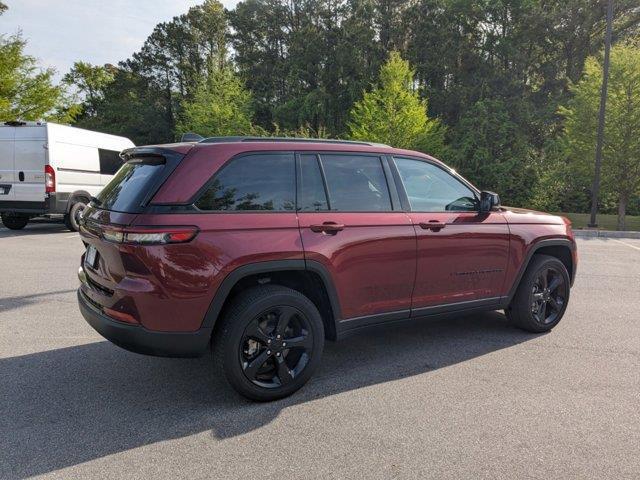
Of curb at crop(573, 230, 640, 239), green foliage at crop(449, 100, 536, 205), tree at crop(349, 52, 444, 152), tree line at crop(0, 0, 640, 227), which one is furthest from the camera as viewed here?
green foliage at crop(449, 100, 536, 205)

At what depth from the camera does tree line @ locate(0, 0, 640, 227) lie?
19797mm

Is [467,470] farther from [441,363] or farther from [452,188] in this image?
[452,188]

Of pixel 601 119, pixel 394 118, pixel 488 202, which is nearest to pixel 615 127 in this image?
pixel 601 119

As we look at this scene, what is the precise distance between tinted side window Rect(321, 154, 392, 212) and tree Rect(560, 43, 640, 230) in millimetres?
16871

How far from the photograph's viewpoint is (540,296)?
183 inches

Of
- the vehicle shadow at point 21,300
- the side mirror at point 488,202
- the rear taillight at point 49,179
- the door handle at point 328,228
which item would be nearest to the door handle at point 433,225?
the side mirror at point 488,202

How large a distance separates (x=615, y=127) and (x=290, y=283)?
17.8m

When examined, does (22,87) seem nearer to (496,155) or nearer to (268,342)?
(268,342)

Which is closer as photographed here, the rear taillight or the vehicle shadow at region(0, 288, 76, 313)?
the vehicle shadow at region(0, 288, 76, 313)

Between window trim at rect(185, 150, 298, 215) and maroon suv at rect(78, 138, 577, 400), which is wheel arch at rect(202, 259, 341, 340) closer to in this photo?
maroon suv at rect(78, 138, 577, 400)

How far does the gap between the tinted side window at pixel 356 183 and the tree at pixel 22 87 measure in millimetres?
18379

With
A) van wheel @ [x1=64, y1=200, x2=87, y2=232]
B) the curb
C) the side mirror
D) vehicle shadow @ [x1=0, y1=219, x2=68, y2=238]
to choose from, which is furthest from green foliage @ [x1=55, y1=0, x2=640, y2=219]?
the side mirror

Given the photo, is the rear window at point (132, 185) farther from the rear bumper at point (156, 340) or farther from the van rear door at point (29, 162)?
the van rear door at point (29, 162)

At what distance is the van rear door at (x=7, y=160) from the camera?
36.3ft
